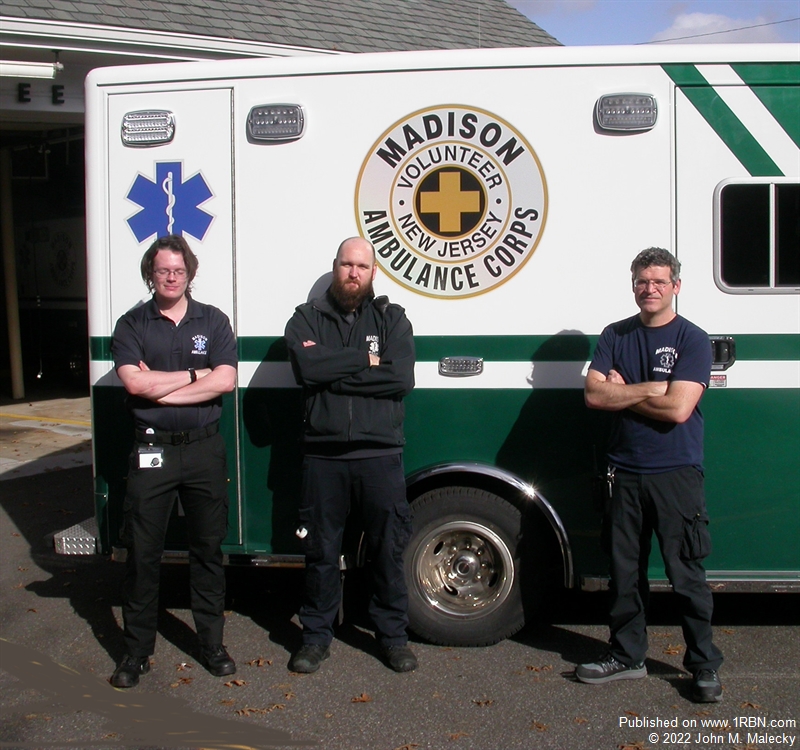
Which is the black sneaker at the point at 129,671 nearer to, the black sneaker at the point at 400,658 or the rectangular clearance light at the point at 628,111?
the black sneaker at the point at 400,658

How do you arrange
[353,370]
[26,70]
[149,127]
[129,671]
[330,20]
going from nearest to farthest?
[353,370]
[129,671]
[149,127]
[26,70]
[330,20]

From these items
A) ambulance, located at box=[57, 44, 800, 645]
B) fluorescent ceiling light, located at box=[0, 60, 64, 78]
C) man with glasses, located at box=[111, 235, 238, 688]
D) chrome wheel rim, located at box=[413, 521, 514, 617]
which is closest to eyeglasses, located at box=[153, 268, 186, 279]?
man with glasses, located at box=[111, 235, 238, 688]

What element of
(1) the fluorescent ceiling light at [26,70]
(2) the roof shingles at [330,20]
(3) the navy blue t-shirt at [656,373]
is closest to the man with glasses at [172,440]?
(3) the navy blue t-shirt at [656,373]

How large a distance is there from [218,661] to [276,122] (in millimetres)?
2672

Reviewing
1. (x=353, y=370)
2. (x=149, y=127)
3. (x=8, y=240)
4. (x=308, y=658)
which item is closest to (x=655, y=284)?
(x=353, y=370)

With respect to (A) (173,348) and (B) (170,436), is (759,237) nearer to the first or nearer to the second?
(A) (173,348)

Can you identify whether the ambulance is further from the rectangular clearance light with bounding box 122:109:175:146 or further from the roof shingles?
the roof shingles

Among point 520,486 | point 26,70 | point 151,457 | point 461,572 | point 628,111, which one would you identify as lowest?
point 461,572

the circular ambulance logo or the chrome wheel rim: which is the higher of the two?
the circular ambulance logo

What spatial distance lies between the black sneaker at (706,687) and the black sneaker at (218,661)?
215 centimetres

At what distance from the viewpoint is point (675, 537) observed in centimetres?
395

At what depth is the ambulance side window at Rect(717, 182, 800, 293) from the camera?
4258 millimetres

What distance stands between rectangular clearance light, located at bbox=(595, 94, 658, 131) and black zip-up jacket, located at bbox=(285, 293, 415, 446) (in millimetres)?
1372

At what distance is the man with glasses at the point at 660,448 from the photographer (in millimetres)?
3914
